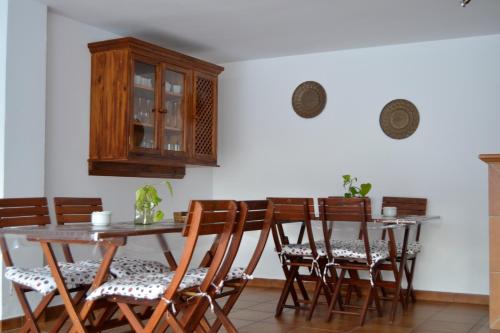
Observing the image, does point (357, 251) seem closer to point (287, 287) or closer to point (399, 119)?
point (287, 287)

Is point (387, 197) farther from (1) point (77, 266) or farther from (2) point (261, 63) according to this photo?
(1) point (77, 266)

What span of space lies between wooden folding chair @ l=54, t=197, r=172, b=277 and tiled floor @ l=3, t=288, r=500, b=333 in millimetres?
696

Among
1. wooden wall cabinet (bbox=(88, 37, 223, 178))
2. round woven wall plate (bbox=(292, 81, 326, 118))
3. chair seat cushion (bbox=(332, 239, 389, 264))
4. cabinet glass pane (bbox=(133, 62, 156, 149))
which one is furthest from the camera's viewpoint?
round woven wall plate (bbox=(292, 81, 326, 118))

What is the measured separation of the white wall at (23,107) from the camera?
432 centimetres

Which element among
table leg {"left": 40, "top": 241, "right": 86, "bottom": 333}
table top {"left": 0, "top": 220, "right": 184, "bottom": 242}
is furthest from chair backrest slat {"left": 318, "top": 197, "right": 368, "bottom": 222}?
table leg {"left": 40, "top": 241, "right": 86, "bottom": 333}

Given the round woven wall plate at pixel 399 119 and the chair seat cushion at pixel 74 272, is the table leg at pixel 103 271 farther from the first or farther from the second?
the round woven wall plate at pixel 399 119

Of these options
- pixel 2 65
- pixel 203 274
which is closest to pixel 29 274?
pixel 203 274

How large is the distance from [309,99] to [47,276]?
374 centimetres

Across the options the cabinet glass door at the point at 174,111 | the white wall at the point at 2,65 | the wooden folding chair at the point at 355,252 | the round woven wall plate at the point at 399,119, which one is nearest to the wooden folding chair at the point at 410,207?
the round woven wall plate at the point at 399,119

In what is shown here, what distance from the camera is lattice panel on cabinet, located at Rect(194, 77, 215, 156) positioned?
5871mm

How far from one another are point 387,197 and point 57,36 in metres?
3.22

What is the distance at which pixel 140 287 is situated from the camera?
286 centimetres

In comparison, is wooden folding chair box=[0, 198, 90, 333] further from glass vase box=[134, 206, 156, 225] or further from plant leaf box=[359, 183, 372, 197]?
plant leaf box=[359, 183, 372, 197]

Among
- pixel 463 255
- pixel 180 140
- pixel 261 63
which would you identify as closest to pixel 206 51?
pixel 261 63
